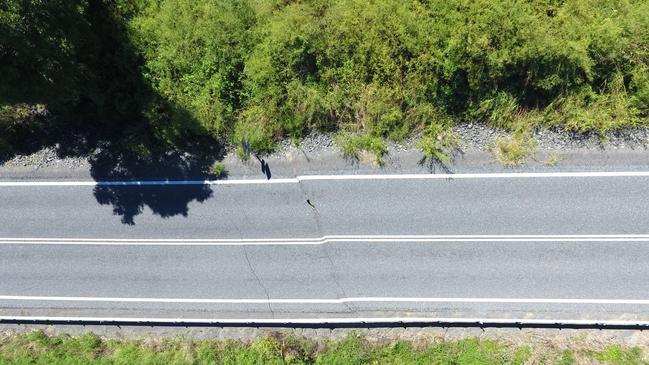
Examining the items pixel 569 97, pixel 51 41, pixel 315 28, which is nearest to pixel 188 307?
pixel 51 41

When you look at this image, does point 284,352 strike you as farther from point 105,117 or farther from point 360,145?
point 105,117

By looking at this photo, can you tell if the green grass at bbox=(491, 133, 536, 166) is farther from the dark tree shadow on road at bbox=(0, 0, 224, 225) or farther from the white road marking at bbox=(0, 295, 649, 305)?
the dark tree shadow on road at bbox=(0, 0, 224, 225)

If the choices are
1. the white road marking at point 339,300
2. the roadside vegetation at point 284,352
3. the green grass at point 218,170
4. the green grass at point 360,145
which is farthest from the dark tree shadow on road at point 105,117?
the roadside vegetation at point 284,352

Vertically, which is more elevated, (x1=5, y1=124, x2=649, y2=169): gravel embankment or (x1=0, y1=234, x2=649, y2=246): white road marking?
(x1=5, y1=124, x2=649, y2=169): gravel embankment

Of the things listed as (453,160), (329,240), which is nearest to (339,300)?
(329,240)

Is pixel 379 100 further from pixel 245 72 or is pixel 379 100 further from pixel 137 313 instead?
pixel 137 313

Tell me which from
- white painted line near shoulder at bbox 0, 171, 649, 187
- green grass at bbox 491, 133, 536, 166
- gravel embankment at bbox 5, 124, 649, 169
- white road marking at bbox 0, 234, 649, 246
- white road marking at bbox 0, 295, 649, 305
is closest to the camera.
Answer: gravel embankment at bbox 5, 124, 649, 169

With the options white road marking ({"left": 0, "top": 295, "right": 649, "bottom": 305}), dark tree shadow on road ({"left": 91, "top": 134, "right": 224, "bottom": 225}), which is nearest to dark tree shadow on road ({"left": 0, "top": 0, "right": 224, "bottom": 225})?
dark tree shadow on road ({"left": 91, "top": 134, "right": 224, "bottom": 225})
